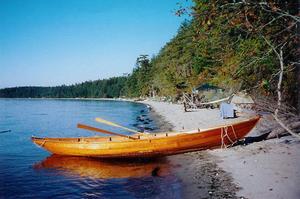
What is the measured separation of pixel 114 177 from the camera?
1568cm

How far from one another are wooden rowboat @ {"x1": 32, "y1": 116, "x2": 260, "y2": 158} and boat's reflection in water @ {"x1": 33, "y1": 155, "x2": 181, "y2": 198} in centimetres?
52

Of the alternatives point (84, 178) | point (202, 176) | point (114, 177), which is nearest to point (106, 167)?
point (84, 178)

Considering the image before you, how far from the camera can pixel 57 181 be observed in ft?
51.6

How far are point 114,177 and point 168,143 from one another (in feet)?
12.2

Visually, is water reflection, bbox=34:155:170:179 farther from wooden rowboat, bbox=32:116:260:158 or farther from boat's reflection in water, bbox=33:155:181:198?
wooden rowboat, bbox=32:116:260:158

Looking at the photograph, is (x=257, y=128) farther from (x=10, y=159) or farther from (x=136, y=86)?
(x=136, y=86)

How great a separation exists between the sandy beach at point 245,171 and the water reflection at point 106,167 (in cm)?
110

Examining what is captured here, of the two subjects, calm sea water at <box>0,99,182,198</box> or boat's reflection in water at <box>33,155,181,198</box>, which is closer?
boat's reflection in water at <box>33,155,181,198</box>

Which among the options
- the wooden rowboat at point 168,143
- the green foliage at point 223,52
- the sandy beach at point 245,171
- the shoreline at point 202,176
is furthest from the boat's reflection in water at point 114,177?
the green foliage at point 223,52

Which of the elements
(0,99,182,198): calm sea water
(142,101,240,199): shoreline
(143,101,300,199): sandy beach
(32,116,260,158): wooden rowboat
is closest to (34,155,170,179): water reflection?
(0,99,182,198): calm sea water

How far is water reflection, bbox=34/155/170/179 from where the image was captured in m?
16.0

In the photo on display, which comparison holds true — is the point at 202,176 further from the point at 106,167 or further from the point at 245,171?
the point at 106,167

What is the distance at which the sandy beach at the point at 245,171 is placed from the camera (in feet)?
35.5

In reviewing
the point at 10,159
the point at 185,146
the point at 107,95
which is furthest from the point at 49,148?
the point at 107,95
